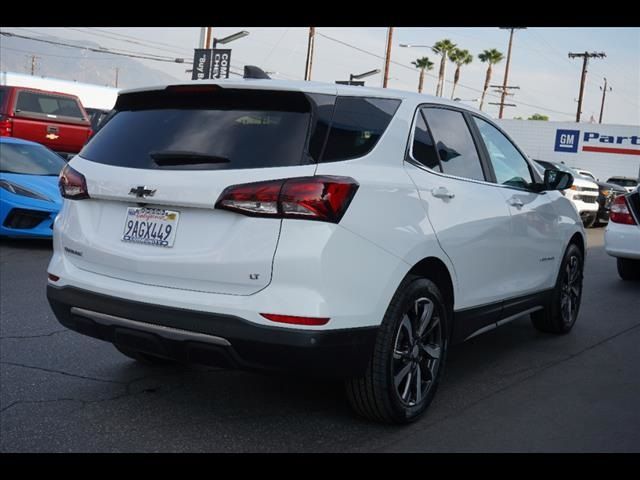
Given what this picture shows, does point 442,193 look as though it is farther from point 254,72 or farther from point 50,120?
point 50,120

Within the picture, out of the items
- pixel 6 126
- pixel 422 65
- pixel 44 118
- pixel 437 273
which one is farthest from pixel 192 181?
pixel 422 65

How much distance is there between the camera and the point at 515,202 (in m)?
5.24

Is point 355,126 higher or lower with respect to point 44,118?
lower

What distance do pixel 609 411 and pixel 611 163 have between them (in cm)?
4758

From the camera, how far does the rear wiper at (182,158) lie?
3596 millimetres

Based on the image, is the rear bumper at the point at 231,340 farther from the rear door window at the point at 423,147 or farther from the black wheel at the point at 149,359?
the black wheel at the point at 149,359

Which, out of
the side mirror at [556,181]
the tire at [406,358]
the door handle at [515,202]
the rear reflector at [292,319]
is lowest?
the tire at [406,358]

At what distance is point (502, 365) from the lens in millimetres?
5426

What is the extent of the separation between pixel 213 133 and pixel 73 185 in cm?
89

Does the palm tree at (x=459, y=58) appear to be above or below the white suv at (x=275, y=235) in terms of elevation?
above

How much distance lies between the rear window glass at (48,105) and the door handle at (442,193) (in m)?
13.1

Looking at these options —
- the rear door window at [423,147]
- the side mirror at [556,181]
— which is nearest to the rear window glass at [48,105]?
the side mirror at [556,181]
